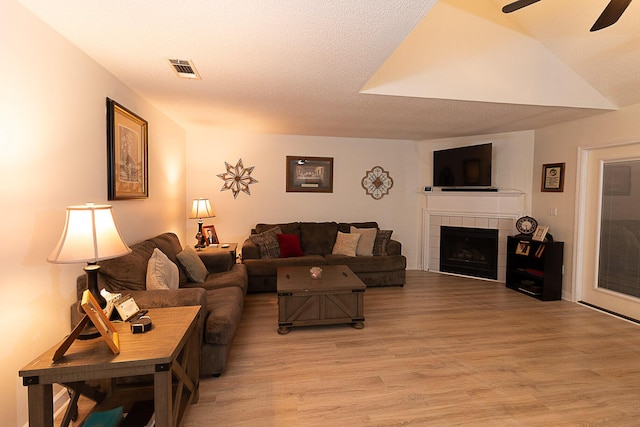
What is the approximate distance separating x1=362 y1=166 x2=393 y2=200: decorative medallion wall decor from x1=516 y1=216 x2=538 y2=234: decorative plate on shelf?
2.11 metres

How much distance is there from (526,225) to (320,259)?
304 centimetres

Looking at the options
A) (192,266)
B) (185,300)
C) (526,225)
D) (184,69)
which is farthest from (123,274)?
(526,225)

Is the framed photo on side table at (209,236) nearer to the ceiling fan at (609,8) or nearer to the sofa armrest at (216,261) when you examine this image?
the sofa armrest at (216,261)

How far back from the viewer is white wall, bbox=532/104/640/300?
11.7 feet

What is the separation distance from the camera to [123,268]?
239 centimetres

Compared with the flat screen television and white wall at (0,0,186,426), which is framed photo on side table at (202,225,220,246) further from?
the flat screen television

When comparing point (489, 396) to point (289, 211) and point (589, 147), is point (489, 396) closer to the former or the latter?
point (589, 147)

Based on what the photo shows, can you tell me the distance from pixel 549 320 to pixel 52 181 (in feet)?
15.4

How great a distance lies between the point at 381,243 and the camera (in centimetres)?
498

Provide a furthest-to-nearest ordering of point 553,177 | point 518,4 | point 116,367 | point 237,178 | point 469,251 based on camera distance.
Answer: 1. point 469,251
2. point 237,178
3. point 553,177
4. point 518,4
5. point 116,367

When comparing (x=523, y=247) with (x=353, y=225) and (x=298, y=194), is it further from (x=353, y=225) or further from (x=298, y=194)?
(x=298, y=194)

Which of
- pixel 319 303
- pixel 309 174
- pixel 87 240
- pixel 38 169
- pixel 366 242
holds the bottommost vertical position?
pixel 319 303

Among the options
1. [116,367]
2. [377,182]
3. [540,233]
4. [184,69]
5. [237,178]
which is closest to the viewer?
[116,367]

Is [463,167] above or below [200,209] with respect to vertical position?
above
